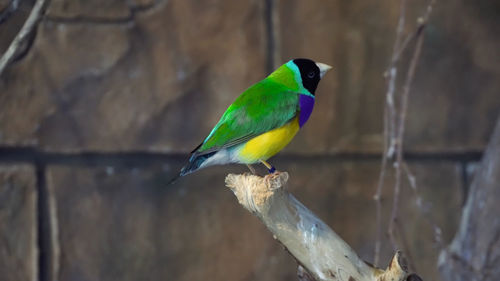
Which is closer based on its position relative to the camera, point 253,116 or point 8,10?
point 253,116

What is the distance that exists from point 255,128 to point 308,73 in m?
0.28

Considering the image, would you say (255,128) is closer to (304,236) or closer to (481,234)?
(304,236)

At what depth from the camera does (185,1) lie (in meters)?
2.38

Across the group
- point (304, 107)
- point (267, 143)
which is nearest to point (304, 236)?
point (267, 143)

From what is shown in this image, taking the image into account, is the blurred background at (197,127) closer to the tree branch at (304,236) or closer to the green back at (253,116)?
the green back at (253,116)

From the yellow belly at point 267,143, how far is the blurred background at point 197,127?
71cm

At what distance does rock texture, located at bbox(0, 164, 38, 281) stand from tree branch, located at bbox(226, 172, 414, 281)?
110cm

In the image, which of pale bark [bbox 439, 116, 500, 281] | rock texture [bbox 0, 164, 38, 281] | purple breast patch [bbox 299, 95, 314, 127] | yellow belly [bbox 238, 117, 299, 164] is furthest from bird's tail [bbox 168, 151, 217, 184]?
pale bark [bbox 439, 116, 500, 281]

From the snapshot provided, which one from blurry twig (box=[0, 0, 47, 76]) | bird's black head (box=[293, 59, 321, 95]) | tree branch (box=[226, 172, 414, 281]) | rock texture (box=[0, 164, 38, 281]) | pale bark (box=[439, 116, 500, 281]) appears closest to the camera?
tree branch (box=[226, 172, 414, 281])

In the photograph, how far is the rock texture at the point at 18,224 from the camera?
224 cm

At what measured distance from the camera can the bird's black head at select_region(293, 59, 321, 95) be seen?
1.88 metres

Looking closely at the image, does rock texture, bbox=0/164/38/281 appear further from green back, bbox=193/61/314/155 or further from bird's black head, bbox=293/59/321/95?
bird's black head, bbox=293/59/321/95

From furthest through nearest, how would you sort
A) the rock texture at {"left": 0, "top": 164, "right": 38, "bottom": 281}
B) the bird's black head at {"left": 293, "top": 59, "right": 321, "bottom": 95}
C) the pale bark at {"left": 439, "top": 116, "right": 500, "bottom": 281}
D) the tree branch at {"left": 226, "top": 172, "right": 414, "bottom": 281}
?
the rock texture at {"left": 0, "top": 164, "right": 38, "bottom": 281} → the pale bark at {"left": 439, "top": 116, "right": 500, "bottom": 281} → the bird's black head at {"left": 293, "top": 59, "right": 321, "bottom": 95} → the tree branch at {"left": 226, "top": 172, "right": 414, "bottom": 281}

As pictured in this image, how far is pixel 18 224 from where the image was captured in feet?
7.41
